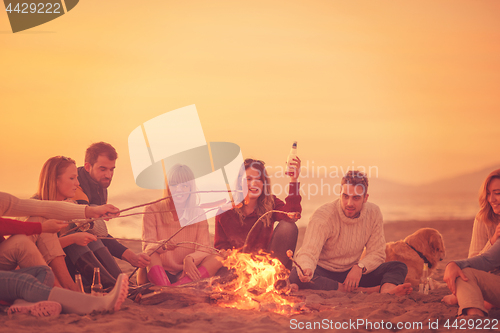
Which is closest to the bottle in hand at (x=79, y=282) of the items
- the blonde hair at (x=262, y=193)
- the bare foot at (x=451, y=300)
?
the blonde hair at (x=262, y=193)

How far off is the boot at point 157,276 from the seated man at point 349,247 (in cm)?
121

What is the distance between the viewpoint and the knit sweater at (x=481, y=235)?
371 cm

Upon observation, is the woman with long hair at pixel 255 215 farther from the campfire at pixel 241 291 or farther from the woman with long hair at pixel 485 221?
the woman with long hair at pixel 485 221

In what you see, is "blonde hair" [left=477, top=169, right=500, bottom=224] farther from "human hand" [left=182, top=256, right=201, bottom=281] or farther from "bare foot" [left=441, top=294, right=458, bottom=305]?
"human hand" [left=182, top=256, right=201, bottom=281]

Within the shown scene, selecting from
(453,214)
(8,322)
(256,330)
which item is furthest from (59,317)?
(453,214)

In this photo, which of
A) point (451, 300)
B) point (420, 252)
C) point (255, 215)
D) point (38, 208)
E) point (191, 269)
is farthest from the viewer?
point (420, 252)

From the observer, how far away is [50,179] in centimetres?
369

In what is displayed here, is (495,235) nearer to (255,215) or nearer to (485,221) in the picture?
(485,221)

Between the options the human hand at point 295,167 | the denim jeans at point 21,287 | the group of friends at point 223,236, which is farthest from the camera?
the human hand at point 295,167

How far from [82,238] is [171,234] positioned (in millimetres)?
977

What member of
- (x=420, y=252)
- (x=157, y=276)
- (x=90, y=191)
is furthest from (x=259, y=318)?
(x=420, y=252)

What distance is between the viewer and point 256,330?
2803 mm

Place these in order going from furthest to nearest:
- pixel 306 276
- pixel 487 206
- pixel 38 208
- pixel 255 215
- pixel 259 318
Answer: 1. pixel 255 215
2. pixel 306 276
3. pixel 487 206
4. pixel 38 208
5. pixel 259 318

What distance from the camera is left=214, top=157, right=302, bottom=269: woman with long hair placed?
14.0 ft
